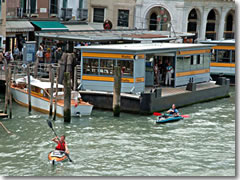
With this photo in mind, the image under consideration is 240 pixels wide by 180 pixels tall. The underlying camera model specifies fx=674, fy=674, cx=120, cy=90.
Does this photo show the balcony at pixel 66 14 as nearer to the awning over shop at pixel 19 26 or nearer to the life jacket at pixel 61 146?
the awning over shop at pixel 19 26

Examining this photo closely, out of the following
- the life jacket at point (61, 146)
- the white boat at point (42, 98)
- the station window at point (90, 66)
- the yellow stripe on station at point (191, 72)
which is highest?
the station window at point (90, 66)

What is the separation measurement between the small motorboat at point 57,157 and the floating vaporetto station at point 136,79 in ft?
28.6

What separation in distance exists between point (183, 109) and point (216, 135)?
19.3ft

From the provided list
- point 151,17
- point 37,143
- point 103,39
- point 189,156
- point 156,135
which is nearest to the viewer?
point 189,156

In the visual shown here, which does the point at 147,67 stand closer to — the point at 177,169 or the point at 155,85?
the point at 155,85

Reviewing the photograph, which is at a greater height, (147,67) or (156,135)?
(147,67)

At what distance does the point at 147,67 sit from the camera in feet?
111

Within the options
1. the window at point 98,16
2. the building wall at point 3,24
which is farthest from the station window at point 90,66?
the window at point 98,16

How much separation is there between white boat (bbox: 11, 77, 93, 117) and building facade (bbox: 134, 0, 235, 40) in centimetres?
1892

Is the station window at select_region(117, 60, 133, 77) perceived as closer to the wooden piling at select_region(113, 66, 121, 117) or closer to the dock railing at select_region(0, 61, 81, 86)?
the wooden piling at select_region(113, 66, 121, 117)

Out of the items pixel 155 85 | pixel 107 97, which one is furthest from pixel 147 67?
pixel 107 97

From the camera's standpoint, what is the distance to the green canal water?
21.7 meters

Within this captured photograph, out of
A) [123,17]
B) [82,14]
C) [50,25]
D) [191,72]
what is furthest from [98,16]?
[191,72]

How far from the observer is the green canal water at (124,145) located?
21.7m
